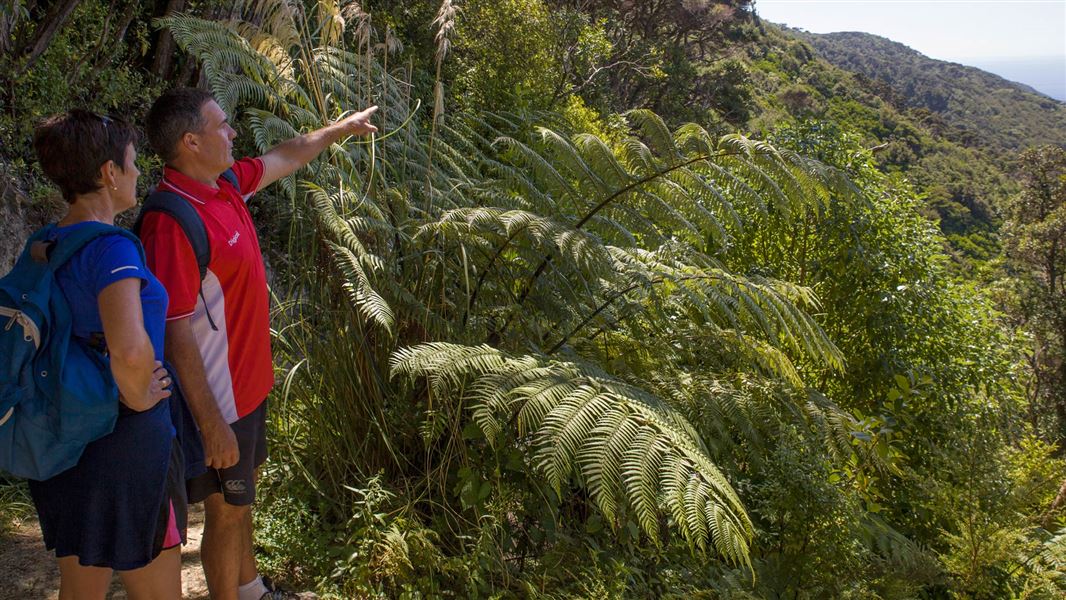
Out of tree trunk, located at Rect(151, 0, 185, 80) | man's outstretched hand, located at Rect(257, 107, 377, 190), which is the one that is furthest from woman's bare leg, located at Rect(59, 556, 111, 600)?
tree trunk, located at Rect(151, 0, 185, 80)

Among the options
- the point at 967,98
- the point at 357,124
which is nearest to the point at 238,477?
the point at 357,124

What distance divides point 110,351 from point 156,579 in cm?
58

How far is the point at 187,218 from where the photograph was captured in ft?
6.29

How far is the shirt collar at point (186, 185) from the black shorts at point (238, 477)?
0.59m

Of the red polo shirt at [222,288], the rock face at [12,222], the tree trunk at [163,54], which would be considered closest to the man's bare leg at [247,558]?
the red polo shirt at [222,288]

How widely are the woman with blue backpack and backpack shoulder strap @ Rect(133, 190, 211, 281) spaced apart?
0.12 meters

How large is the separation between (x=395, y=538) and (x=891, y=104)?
61.0m

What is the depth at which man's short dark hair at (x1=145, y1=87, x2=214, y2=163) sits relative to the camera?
79.5 inches

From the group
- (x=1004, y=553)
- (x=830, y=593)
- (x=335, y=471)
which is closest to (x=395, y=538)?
(x=335, y=471)

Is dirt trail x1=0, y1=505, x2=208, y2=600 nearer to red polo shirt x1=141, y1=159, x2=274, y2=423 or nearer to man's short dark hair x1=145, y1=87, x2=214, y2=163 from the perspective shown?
red polo shirt x1=141, y1=159, x2=274, y2=423

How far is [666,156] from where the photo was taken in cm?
322

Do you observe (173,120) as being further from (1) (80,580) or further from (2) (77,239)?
(1) (80,580)

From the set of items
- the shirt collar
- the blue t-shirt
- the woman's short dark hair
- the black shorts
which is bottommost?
the black shorts

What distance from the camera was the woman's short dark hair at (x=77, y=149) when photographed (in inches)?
67.1
